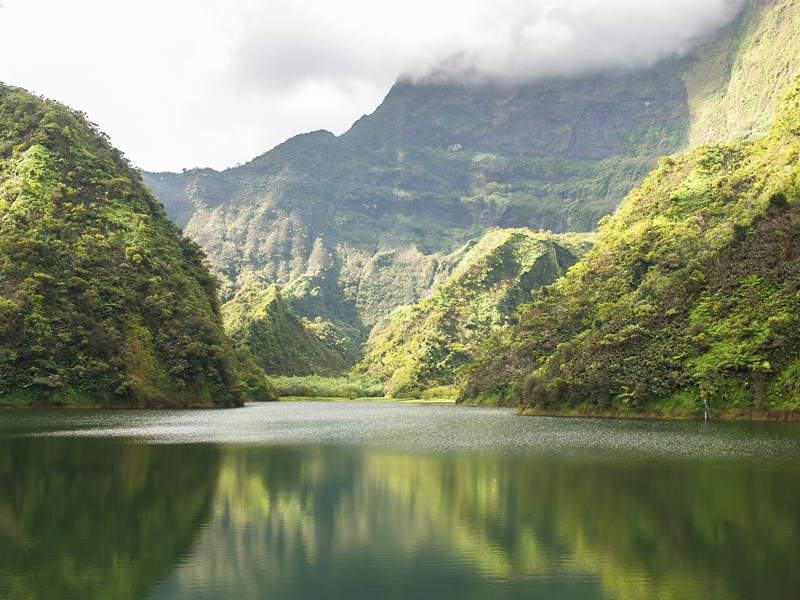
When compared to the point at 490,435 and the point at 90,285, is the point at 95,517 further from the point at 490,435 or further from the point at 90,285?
the point at 90,285

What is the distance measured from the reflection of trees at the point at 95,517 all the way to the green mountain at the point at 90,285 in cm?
5796

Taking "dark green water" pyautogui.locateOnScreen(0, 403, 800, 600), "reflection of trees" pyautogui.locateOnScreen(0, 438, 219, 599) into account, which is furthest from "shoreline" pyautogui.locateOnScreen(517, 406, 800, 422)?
"reflection of trees" pyautogui.locateOnScreen(0, 438, 219, 599)

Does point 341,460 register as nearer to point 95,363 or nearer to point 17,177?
point 95,363

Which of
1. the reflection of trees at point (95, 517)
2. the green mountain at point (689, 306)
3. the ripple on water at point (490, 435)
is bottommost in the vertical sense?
the ripple on water at point (490, 435)

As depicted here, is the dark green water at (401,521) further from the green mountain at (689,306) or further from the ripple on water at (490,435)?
the green mountain at (689,306)

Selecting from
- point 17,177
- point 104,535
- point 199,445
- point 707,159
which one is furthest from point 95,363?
point 707,159

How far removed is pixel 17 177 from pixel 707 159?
371 ft

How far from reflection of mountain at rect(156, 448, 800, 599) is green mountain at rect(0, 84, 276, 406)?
2791 inches

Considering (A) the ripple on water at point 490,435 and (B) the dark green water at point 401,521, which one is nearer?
(B) the dark green water at point 401,521

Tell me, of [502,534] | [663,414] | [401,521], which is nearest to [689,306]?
[663,414]

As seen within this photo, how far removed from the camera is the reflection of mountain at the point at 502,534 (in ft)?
63.2

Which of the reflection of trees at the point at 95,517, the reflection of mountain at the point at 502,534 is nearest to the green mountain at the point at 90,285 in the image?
the reflection of trees at the point at 95,517

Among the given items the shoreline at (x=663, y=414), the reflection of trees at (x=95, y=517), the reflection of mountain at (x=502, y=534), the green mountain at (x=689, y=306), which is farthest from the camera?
the green mountain at (x=689, y=306)

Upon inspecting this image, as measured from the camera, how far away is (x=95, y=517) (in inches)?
1077
